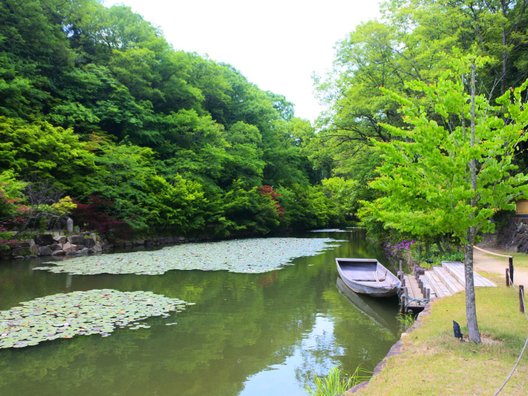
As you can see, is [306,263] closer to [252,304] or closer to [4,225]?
[252,304]

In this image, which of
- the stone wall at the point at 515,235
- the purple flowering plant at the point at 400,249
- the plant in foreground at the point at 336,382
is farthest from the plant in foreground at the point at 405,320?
the stone wall at the point at 515,235

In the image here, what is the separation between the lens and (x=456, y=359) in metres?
4.74

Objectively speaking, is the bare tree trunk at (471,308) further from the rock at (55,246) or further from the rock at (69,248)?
the rock at (55,246)

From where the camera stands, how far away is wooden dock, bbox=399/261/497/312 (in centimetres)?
888

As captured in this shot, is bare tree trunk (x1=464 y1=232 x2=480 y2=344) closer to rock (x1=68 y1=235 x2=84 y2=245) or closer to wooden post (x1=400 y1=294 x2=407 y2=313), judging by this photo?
wooden post (x1=400 y1=294 x2=407 y2=313)

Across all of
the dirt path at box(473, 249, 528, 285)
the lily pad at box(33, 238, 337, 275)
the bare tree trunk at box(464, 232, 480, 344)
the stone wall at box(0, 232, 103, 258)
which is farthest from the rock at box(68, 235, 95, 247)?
the bare tree trunk at box(464, 232, 480, 344)

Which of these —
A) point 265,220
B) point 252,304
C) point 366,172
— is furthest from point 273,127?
point 252,304

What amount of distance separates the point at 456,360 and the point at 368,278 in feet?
25.2

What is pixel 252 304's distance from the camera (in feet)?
32.6

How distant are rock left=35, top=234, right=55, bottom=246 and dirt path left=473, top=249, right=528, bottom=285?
56.8ft

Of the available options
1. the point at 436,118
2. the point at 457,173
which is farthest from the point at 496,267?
the point at 457,173

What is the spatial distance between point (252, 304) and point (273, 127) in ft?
116

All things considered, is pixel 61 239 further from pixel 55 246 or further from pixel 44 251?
pixel 44 251

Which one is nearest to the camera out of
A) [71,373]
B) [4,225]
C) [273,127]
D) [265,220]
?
[71,373]
